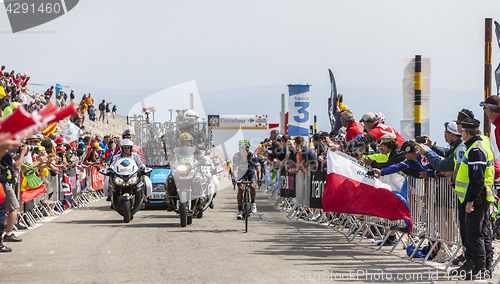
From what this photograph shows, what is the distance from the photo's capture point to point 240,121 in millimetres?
73250

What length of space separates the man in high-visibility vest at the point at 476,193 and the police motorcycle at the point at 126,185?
26.9ft

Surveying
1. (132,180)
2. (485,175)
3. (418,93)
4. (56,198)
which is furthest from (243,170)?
(485,175)

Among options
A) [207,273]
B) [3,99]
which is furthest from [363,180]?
[3,99]

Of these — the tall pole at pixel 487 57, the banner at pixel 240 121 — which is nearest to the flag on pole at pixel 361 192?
the tall pole at pixel 487 57

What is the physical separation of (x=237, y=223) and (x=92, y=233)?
356 centimetres

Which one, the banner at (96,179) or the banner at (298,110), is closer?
Result: the banner at (96,179)

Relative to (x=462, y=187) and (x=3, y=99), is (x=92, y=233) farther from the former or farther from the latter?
(x=3, y=99)

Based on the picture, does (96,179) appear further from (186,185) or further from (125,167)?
(186,185)

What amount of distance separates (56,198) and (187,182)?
5.03 meters

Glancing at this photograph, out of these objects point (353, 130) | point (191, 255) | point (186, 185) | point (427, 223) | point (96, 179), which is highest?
point (353, 130)

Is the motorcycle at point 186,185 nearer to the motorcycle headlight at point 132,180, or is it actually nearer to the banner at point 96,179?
the motorcycle headlight at point 132,180

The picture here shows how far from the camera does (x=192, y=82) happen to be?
45.9ft

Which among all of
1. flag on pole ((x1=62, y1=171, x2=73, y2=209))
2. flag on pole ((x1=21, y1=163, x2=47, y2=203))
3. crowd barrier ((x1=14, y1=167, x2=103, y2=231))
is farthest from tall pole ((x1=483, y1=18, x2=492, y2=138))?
flag on pole ((x1=62, y1=171, x2=73, y2=209))

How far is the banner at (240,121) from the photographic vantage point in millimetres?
73188
